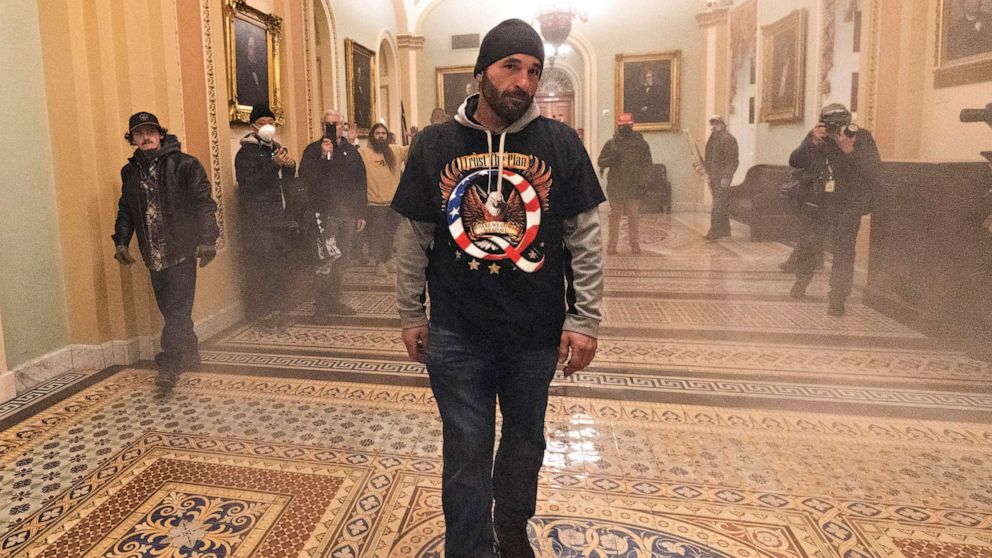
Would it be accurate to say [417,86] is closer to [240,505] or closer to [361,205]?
[361,205]

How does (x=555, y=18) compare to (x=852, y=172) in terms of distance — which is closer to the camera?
(x=852, y=172)

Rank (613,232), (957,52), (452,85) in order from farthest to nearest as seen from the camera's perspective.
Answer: (452,85)
(613,232)
(957,52)

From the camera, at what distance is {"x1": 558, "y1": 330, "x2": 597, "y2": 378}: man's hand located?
6.16 ft

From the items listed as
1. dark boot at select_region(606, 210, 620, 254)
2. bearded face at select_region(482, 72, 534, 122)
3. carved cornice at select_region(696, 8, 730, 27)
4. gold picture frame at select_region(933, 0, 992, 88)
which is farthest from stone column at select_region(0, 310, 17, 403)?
carved cornice at select_region(696, 8, 730, 27)

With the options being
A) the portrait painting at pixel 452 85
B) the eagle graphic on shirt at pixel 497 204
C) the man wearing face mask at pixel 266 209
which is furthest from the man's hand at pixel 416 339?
the portrait painting at pixel 452 85

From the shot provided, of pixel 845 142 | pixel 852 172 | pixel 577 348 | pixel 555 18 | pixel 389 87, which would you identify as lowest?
pixel 577 348

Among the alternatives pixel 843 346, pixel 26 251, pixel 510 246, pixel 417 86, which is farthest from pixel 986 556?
pixel 417 86

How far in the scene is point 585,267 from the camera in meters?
1.88

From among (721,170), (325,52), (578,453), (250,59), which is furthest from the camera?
(721,170)

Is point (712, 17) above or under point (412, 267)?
above

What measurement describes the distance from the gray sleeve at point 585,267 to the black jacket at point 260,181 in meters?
4.04

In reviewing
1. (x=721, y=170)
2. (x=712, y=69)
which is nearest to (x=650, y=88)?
(x=712, y=69)

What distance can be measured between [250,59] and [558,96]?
10316 millimetres

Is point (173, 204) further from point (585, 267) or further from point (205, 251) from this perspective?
point (585, 267)
